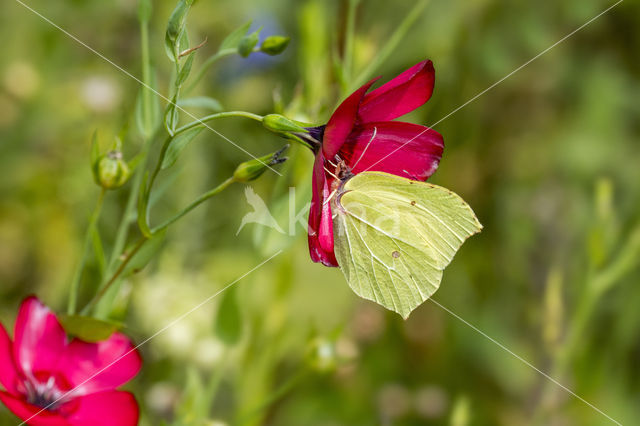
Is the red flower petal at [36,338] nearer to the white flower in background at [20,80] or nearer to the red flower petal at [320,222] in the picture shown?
the red flower petal at [320,222]

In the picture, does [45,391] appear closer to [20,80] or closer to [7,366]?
[7,366]

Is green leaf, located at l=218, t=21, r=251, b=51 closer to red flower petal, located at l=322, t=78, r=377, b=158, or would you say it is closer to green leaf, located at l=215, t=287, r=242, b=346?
red flower petal, located at l=322, t=78, r=377, b=158

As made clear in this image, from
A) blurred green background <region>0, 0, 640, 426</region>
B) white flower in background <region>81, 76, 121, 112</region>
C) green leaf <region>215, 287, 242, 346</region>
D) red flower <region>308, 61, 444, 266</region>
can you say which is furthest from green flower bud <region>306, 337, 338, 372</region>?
white flower in background <region>81, 76, 121, 112</region>

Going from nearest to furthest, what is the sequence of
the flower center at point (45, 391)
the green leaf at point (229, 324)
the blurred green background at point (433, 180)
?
the flower center at point (45, 391) < the green leaf at point (229, 324) < the blurred green background at point (433, 180)

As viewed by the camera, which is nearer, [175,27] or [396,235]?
[175,27]

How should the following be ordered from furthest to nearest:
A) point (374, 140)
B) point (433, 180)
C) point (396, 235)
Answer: point (433, 180) → point (396, 235) → point (374, 140)

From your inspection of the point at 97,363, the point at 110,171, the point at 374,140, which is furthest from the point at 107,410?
the point at 374,140

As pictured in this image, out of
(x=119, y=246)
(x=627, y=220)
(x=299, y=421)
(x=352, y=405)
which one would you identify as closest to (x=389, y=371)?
(x=352, y=405)

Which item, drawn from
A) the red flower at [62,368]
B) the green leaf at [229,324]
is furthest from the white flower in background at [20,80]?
the red flower at [62,368]
